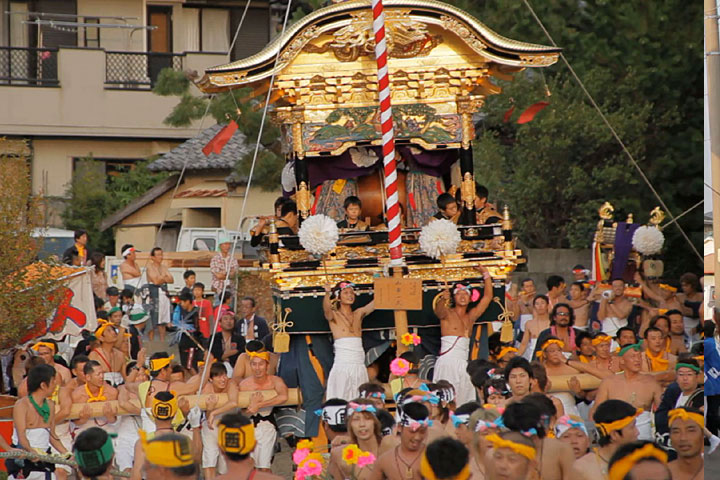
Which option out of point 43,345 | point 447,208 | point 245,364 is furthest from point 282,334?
point 43,345

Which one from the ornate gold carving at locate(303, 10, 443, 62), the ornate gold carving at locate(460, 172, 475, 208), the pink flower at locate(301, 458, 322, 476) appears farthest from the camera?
the ornate gold carving at locate(460, 172, 475, 208)

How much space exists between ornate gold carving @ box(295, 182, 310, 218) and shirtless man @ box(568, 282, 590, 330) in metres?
4.46

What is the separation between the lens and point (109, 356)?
11.5 metres

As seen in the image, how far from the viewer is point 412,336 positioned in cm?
959

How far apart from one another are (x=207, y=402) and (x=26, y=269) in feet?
11.1

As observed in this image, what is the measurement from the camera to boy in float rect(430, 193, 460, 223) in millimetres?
10711

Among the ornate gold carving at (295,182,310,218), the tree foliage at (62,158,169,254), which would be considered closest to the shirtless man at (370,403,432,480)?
the ornate gold carving at (295,182,310,218)

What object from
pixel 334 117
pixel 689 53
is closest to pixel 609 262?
pixel 689 53

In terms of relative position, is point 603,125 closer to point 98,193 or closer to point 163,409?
point 163,409

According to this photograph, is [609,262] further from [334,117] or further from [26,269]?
[26,269]

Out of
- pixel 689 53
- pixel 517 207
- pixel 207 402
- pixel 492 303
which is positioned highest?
pixel 689 53

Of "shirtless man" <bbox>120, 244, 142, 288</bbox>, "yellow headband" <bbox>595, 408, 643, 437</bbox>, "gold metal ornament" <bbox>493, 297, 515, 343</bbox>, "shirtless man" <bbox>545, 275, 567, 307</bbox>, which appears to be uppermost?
"shirtless man" <bbox>120, 244, 142, 288</bbox>

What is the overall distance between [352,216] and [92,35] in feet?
63.0

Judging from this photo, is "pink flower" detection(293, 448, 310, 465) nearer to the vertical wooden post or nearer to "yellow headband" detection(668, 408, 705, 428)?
the vertical wooden post
